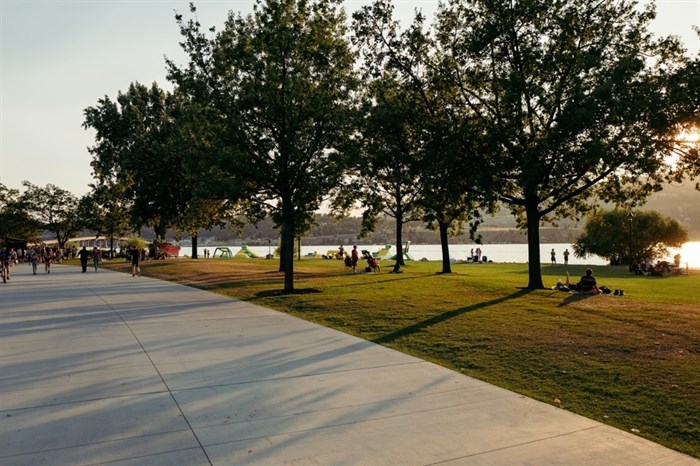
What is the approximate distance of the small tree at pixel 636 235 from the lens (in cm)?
5331

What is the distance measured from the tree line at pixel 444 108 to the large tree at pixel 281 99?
Result: 0.05 metres

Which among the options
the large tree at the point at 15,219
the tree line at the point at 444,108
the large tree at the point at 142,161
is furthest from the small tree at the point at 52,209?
the tree line at the point at 444,108

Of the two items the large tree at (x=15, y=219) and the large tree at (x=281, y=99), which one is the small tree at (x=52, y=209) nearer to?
the large tree at (x=15, y=219)

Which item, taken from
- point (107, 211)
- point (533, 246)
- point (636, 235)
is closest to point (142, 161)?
point (107, 211)

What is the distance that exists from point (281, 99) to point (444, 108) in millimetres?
6396

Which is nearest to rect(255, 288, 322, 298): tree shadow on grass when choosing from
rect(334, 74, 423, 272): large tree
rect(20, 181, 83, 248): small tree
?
rect(334, 74, 423, 272): large tree

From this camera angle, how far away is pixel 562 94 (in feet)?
58.1

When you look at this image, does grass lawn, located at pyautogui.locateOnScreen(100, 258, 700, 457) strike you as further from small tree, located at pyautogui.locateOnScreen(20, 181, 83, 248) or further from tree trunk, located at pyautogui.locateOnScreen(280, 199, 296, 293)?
small tree, located at pyautogui.locateOnScreen(20, 181, 83, 248)

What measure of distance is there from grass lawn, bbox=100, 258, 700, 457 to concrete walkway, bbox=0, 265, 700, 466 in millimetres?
598

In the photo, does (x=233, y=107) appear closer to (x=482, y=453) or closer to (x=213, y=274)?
(x=213, y=274)

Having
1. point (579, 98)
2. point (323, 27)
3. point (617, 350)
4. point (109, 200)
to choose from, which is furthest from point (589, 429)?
point (109, 200)

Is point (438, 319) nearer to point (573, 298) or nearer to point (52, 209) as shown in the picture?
point (573, 298)

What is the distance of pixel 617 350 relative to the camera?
9.20m

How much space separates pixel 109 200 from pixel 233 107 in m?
41.0
